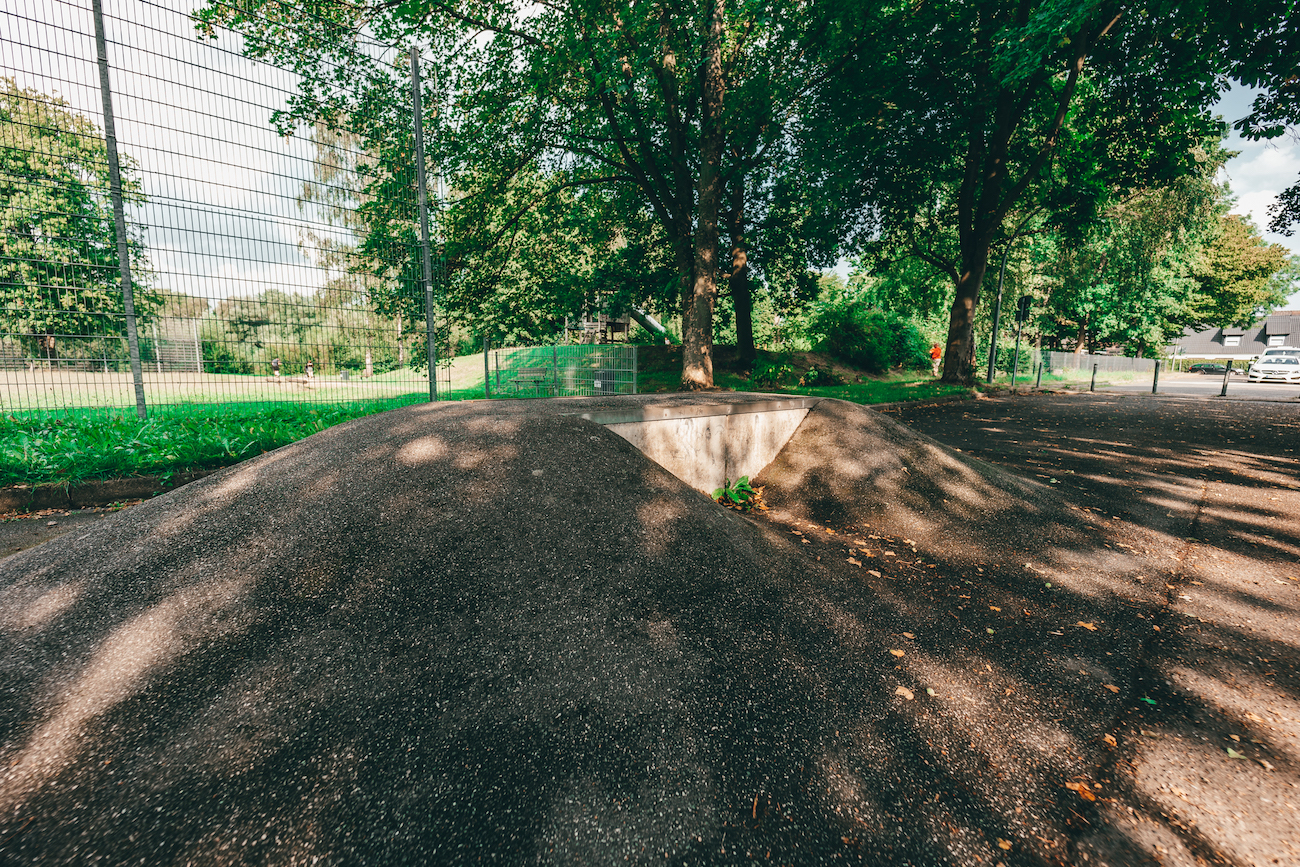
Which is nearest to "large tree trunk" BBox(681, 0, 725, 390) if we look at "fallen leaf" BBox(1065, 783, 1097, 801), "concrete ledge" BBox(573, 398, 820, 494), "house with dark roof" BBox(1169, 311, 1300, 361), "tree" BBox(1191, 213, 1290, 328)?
"concrete ledge" BBox(573, 398, 820, 494)

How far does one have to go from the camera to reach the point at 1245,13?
10.2m

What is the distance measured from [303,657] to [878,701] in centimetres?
252

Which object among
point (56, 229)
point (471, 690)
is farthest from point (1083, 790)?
point (56, 229)

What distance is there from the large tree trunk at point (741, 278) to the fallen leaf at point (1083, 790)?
18130mm

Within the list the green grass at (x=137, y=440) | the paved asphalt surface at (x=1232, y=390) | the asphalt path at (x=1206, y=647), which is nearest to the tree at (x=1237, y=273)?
→ the paved asphalt surface at (x=1232, y=390)

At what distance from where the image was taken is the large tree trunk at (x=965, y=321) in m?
17.6

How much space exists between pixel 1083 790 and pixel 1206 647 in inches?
70.8

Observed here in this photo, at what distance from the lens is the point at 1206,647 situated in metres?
3.02

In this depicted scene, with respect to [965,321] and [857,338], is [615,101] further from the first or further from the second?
[857,338]

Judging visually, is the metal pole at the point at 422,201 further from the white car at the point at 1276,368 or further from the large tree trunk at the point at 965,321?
the white car at the point at 1276,368

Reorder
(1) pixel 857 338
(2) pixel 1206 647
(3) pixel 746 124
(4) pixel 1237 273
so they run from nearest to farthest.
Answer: (2) pixel 1206 647
(3) pixel 746 124
(1) pixel 857 338
(4) pixel 1237 273

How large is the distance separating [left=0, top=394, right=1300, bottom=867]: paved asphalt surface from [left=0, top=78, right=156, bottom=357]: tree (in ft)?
7.80

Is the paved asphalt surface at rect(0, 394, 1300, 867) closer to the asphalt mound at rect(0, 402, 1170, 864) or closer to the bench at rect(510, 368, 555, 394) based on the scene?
the asphalt mound at rect(0, 402, 1170, 864)

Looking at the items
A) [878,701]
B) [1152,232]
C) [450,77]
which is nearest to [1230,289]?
[1152,232]
